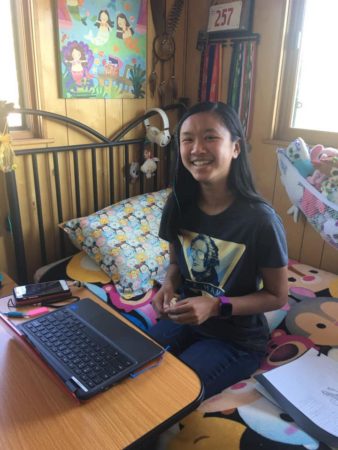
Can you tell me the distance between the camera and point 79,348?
2.84 ft

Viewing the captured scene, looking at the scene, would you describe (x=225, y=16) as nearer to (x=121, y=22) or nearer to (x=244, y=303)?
(x=121, y=22)

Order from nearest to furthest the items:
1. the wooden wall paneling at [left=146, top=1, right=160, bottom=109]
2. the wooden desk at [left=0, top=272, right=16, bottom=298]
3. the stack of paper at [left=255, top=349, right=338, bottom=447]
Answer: the stack of paper at [left=255, top=349, right=338, bottom=447] → the wooden desk at [left=0, top=272, right=16, bottom=298] → the wooden wall paneling at [left=146, top=1, right=160, bottom=109]

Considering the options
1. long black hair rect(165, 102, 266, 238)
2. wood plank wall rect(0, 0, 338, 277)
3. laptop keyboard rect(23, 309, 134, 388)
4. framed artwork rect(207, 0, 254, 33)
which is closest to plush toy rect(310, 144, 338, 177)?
wood plank wall rect(0, 0, 338, 277)

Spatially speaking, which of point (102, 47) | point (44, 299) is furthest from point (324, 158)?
point (44, 299)

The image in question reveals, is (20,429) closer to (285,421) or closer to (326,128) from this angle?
(285,421)

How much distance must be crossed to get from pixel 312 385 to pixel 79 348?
61cm

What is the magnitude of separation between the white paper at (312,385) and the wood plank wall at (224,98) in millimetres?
872

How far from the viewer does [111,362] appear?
0.83 meters

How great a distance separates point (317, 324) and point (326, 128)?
0.97 meters

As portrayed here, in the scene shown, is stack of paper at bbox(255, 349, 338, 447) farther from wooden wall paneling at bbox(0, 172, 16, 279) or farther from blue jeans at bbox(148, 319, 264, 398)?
wooden wall paneling at bbox(0, 172, 16, 279)

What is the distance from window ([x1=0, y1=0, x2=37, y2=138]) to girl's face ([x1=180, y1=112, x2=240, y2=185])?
89 centimetres

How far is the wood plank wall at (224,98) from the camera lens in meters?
1.68

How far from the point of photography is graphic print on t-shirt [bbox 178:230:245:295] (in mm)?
1117

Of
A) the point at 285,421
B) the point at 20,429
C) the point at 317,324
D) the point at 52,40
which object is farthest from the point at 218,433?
the point at 52,40
